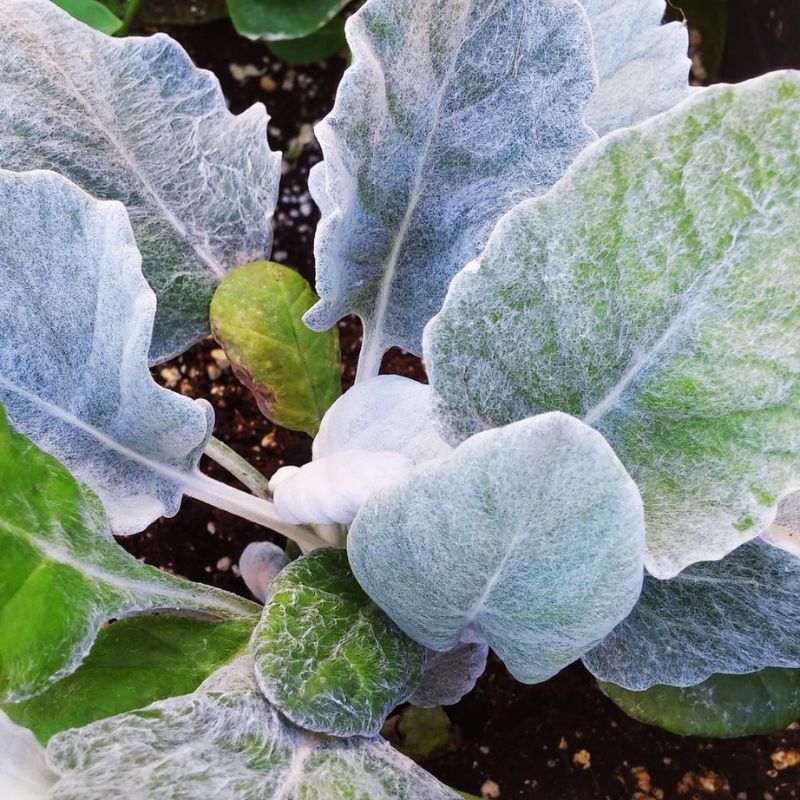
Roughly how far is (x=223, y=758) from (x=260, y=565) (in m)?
0.29

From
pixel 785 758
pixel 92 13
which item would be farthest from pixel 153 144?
pixel 785 758

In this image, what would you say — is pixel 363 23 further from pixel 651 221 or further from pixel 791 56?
pixel 791 56

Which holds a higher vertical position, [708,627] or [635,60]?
[635,60]

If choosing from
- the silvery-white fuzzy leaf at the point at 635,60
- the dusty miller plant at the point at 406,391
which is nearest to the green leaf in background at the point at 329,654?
the dusty miller plant at the point at 406,391

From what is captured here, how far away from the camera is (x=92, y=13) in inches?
32.0

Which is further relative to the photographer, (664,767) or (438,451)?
(664,767)

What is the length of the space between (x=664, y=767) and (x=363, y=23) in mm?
653

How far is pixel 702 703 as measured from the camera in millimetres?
685

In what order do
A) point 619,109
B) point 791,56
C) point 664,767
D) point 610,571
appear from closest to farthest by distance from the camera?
point 610,571, point 619,109, point 664,767, point 791,56

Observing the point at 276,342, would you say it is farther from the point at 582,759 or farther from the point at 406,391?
the point at 582,759

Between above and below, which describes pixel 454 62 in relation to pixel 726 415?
above

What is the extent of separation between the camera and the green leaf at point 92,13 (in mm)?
810

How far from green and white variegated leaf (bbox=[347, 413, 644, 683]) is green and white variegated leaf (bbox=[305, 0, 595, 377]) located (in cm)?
17

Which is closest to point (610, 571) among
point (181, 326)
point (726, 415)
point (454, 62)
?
point (726, 415)
